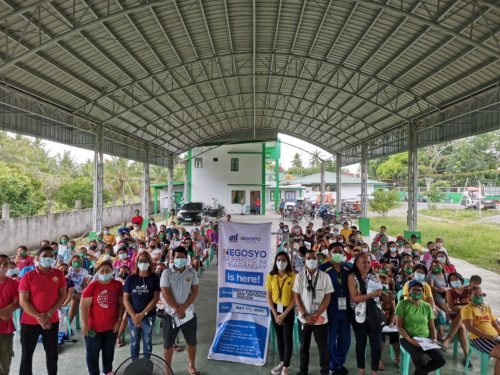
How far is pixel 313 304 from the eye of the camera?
421 centimetres

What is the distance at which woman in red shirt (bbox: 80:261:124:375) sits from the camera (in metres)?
3.85

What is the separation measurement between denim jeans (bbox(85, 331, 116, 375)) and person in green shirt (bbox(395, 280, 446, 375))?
128 inches

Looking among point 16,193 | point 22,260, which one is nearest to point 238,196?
point 16,193

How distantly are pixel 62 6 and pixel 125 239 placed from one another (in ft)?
18.3

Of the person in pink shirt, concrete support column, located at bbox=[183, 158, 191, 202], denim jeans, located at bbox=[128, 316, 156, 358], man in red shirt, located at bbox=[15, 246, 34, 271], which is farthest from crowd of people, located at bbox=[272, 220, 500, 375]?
concrete support column, located at bbox=[183, 158, 191, 202]

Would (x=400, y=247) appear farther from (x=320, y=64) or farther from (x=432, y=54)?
(x=320, y=64)

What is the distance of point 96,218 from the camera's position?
1484 centimetres

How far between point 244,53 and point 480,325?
1169 cm

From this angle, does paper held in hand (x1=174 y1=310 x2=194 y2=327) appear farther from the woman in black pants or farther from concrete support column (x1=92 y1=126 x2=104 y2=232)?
concrete support column (x1=92 y1=126 x2=104 y2=232)

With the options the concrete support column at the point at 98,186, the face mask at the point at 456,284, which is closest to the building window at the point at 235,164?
the concrete support column at the point at 98,186

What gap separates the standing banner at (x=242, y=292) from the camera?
487cm

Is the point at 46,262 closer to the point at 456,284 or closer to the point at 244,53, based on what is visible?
the point at 456,284

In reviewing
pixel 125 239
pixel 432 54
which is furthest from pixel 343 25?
pixel 125 239

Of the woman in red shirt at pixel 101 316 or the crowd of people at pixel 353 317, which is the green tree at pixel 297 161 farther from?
the woman in red shirt at pixel 101 316
